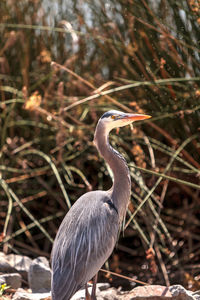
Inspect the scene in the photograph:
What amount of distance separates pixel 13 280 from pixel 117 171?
0.91m

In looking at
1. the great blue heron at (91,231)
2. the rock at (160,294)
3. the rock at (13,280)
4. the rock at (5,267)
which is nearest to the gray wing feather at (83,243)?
the great blue heron at (91,231)

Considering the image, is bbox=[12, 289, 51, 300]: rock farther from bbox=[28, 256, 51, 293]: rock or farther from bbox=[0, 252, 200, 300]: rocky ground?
bbox=[28, 256, 51, 293]: rock

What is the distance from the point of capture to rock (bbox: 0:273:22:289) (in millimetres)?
3010

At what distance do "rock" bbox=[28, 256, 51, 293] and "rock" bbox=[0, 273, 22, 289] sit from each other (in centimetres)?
7

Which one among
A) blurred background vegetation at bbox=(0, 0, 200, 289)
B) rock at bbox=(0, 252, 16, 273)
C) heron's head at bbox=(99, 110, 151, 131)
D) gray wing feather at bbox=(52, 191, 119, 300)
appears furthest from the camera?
blurred background vegetation at bbox=(0, 0, 200, 289)

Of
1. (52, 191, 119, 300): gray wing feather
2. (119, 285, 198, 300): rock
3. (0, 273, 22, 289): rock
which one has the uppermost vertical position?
(52, 191, 119, 300): gray wing feather

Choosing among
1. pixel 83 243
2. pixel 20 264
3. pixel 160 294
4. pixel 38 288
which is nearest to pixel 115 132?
pixel 20 264

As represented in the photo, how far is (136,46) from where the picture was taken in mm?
3732

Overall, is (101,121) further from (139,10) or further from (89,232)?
(139,10)

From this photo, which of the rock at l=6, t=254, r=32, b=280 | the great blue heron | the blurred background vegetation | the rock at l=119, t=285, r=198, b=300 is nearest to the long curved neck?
the great blue heron

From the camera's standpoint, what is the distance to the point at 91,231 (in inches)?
101

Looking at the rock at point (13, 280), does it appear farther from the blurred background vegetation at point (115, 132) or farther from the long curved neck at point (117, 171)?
the long curved neck at point (117, 171)

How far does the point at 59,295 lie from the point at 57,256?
0.70ft

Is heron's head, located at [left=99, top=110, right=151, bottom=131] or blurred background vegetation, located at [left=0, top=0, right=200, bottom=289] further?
blurred background vegetation, located at [left=0, top=0, right=200, bottom=289]
